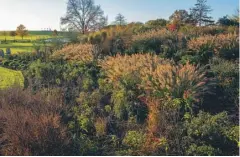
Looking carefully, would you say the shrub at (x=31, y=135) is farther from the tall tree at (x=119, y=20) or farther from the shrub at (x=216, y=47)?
the tall tree at (x=119, y=20)

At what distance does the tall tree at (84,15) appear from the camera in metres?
37.3

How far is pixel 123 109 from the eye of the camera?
7371mm

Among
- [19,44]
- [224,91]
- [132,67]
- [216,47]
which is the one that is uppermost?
[19,44]

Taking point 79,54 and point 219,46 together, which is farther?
point 79,54

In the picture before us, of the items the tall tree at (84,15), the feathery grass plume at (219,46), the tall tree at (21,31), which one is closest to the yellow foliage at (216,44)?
the feathery grass plume at (219,46)

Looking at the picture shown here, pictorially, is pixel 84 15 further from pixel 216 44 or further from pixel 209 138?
pixel 209 138

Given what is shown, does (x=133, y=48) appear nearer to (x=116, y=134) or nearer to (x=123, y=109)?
(x=123, y=109)

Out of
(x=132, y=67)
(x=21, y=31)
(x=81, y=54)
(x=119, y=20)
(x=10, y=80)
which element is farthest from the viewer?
(x=21, y=31)

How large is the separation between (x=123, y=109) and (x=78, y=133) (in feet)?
4.62

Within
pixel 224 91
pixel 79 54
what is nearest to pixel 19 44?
pixel 79 54

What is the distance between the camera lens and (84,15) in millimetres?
37844

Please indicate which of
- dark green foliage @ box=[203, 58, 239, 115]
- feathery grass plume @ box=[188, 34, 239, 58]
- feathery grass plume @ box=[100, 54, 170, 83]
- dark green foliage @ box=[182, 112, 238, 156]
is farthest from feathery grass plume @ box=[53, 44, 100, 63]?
dark green foliage @ box=[182, 112, 238, 156]

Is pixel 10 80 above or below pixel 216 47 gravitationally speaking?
below

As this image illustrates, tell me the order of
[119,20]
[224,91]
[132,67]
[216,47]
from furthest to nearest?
[119,20] < [216,47] < [132,67] < [224,91]
